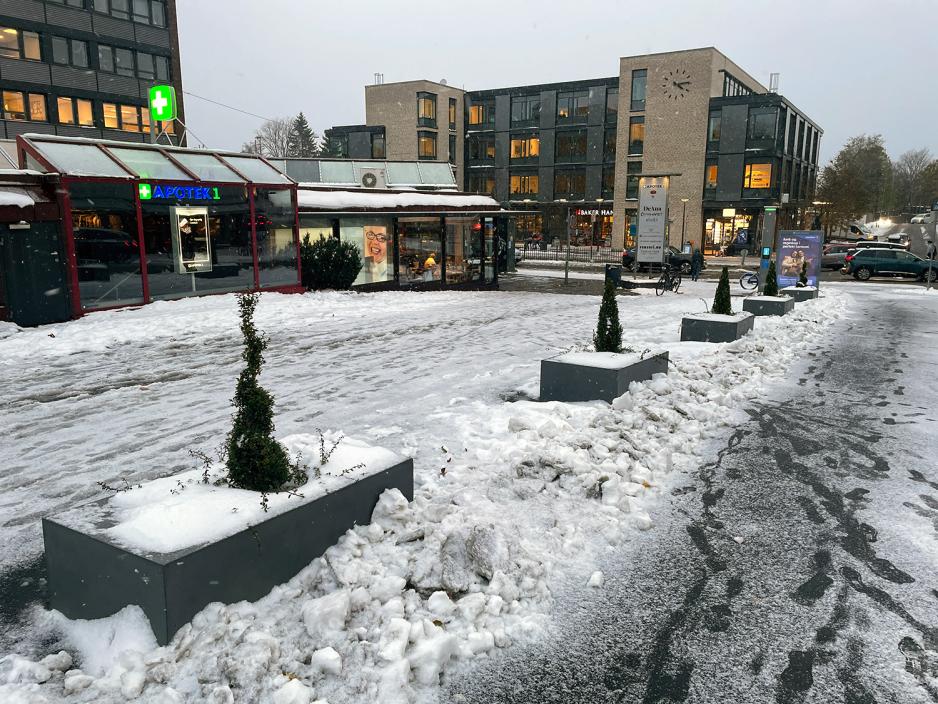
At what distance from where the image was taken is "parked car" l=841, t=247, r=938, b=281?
33406 millimetres

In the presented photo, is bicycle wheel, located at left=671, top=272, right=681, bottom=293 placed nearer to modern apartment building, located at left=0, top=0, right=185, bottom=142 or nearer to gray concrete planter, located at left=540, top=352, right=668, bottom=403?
gray concrete planter, located at left=540, top=352, right=668, bottom=403

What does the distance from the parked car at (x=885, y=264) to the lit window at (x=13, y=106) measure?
45.5 m

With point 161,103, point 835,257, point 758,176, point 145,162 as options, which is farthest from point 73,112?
point 758,176

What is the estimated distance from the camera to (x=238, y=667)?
356 cm

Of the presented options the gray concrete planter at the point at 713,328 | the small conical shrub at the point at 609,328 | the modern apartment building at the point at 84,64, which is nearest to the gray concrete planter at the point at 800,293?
the gray concrete planter at the point at 713,328

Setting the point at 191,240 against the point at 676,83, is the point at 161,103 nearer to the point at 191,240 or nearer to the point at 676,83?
the point at 191,240

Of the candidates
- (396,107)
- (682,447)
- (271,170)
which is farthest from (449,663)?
(396,107)

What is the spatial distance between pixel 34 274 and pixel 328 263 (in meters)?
8.41

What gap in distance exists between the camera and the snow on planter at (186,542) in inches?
147

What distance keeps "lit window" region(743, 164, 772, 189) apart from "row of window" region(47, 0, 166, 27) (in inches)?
1731

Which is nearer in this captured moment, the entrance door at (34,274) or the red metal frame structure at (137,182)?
the entrance door at (34,274)

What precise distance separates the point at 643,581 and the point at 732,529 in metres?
1.31

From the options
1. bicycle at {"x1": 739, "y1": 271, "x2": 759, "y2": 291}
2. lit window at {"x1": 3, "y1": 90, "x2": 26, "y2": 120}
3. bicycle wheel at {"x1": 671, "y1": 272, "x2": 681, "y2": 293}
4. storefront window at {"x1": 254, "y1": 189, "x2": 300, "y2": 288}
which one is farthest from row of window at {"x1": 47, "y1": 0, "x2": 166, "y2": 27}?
bicycle at {"x1": 739, "y1": 271, "x2": 759, "y2": 291}

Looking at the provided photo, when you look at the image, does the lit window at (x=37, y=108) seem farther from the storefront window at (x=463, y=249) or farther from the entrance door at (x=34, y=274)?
the entrance door at (x=34, y=274)
